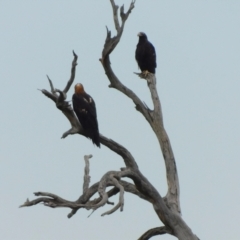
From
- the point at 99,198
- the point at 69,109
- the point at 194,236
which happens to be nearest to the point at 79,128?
the point at 69,109

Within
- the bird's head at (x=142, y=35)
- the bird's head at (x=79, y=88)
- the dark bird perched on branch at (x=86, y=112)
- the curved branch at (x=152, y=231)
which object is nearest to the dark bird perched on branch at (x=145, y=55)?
the bird's head at (x=142, y=35)

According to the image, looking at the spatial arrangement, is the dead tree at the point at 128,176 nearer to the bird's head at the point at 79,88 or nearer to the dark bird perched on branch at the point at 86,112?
the dark bird perched on branch at the point at 86,112

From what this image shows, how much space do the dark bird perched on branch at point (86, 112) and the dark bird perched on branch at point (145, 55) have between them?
1120mm

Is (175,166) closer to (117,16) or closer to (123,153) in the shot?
(123,153)

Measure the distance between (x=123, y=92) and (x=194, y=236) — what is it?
193 centimetres

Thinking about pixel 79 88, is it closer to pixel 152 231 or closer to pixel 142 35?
pixel 142 35

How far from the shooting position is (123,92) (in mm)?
11242

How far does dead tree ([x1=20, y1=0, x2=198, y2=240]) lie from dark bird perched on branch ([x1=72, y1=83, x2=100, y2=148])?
10cm

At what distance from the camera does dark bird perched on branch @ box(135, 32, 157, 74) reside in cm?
1301

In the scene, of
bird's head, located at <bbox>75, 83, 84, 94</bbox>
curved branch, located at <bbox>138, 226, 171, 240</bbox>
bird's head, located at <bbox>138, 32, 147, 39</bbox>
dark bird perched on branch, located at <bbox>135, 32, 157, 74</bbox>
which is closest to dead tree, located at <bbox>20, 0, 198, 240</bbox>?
curved branch, located at <bbox>138, 226, 171, 240</bbox>

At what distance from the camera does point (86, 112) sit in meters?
11.4

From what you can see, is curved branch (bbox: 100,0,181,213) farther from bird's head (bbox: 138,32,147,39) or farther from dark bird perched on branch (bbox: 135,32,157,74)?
bird's head (bbox: 138,32,147,39)

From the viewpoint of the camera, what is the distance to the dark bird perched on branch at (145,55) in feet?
42.7

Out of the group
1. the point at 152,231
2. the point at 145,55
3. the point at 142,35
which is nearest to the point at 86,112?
the point at 152,231
